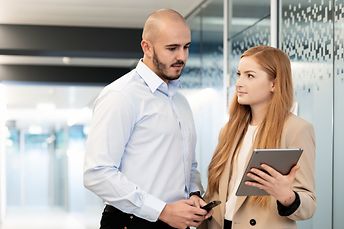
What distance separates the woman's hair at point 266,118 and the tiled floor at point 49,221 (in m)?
9.06

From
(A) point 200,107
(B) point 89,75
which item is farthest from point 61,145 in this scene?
(A) point 200,107

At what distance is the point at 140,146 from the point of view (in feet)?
8.50

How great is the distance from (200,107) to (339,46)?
3242 millimetres

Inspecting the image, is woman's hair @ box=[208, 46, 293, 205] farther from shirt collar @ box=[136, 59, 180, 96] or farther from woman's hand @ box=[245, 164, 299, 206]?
shirt collar @ box=[136, 59, 180, 96]

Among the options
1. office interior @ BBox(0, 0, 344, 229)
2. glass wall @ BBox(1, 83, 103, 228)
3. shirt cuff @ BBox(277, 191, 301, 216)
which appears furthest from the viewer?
glass wall @ BBox(1, 83, 103, 228)

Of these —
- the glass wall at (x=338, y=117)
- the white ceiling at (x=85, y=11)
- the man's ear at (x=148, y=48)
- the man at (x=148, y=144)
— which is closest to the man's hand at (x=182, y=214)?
the man at (x=148, y=144)

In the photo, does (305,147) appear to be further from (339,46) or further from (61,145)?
(61,145)

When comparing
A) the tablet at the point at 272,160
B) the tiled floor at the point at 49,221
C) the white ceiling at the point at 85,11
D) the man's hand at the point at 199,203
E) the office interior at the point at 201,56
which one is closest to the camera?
the tablet at the point at 272,160

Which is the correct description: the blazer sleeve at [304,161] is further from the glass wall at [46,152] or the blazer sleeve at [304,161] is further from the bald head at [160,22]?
the glass wall at [46,152]

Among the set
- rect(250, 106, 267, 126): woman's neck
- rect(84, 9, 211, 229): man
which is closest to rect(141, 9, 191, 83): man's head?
rect(84, 9, 211, 229): man

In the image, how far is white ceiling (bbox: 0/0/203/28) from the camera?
7.18 metres

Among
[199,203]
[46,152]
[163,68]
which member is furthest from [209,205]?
[46,152]

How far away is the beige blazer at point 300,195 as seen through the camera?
2.50 metres

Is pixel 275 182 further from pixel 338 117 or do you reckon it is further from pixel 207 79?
pixel 207 79
